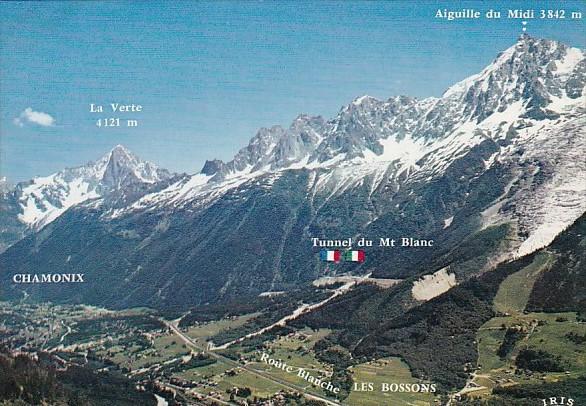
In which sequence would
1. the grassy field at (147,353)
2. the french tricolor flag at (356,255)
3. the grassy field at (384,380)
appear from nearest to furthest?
the grassy field at (384,380)
the grassy field at (147,353)
the french tricolor flag at (356,255)

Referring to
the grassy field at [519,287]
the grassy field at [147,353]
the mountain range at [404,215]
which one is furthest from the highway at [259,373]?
the mountain range at [404,215]

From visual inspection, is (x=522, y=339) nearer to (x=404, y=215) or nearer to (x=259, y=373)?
(x=259, y=373)

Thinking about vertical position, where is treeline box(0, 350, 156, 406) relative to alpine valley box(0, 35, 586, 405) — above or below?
below

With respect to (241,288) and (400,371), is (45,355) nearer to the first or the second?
(400,371)

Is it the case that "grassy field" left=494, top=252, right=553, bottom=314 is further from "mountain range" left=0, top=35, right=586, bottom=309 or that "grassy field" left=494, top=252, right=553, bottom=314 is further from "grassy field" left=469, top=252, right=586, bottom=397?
"mountain range" left=0, top=35, right=586, bottom=309

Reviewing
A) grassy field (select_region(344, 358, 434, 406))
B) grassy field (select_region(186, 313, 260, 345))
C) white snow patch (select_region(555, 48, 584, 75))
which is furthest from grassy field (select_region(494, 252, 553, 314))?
white snow patch (select_region(555, 48, 584, 75))

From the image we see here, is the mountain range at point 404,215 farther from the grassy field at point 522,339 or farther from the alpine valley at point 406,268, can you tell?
the grassy field at point 522,339
